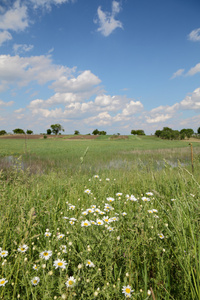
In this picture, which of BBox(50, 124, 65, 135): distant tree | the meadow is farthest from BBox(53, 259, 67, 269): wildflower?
BBox(50, 124, 65, 135): distant tree

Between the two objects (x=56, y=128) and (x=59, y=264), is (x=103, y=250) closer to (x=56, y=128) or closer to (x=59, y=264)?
(x=59, y=264)

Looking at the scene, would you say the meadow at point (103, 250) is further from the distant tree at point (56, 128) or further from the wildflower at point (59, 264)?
the distant tree at point (56, 128)

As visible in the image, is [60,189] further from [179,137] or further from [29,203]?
[179,137]

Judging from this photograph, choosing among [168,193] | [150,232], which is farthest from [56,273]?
[168,193]

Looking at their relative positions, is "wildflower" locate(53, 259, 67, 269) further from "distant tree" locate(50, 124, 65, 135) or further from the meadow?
"distant tree" locate(50, 124, 65, 135)

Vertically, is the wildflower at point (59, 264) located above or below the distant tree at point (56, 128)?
below

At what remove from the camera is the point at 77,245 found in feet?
7.06

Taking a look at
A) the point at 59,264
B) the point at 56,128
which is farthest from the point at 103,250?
the point at 56,128

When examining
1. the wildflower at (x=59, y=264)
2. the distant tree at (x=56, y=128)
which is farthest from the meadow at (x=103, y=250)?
the distant tree at (x=56, y=128)

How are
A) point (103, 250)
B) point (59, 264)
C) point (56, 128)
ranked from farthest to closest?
point (56, 128), point (103, 250), point (59, 264)

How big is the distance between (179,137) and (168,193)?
305 feet

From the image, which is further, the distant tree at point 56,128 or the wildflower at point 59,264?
the distant tree at point 56,128

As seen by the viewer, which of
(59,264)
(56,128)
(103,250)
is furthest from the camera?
(56,128)

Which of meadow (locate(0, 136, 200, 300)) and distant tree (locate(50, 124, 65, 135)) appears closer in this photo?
meadow (locate(0, 136, 200, 300))
